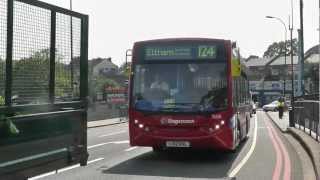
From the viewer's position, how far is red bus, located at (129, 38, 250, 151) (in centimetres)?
1409

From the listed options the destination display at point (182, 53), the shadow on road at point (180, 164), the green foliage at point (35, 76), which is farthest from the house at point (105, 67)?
the green foliage at point (35, 76)

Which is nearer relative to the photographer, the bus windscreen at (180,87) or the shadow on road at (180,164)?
the shadow on road at (180,164)

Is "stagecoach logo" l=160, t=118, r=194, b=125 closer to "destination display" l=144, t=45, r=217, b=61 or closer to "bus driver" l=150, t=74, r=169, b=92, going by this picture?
"bus driver" l=150, t=74, r=169, b=92

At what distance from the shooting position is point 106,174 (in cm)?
1191

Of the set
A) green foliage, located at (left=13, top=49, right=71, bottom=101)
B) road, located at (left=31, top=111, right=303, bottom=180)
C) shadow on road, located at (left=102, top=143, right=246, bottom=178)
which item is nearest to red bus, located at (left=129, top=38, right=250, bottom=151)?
shadow on road, located at (left=102, top=143, right=246, bottom=178)

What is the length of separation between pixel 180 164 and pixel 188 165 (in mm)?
236

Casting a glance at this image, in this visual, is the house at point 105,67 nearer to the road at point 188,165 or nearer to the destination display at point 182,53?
the road at point 188,165

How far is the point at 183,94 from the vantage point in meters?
14.3

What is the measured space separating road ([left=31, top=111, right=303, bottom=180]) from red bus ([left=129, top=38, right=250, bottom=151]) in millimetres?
621

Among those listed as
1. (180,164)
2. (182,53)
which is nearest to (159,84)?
(182,53)

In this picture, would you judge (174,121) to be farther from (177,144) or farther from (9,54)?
(9,54)

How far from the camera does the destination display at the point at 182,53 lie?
1456cm

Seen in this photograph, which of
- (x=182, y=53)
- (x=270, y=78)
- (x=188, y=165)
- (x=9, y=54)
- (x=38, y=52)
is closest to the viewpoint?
(x=9, y=54)

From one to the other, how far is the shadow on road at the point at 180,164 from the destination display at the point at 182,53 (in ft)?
8.20
